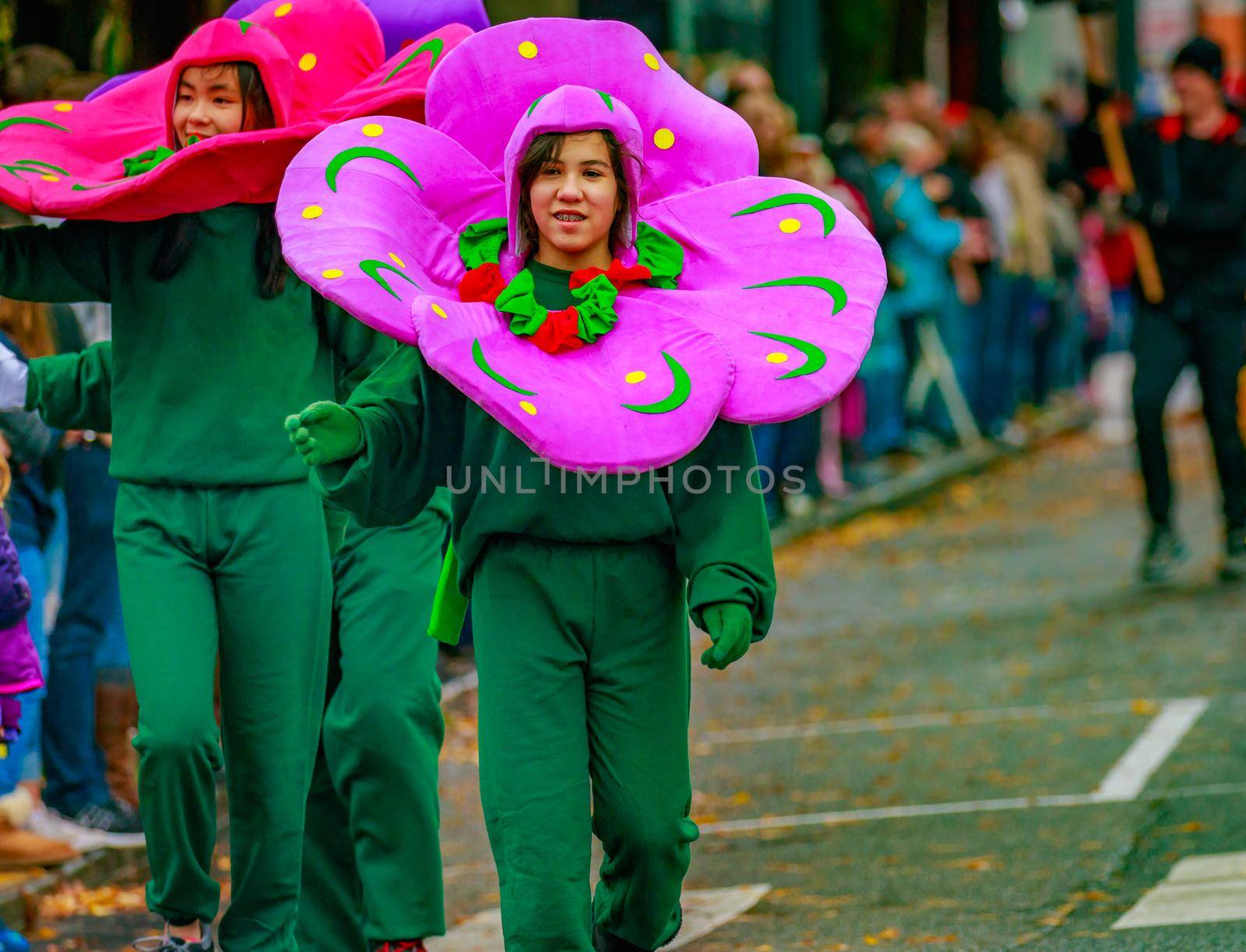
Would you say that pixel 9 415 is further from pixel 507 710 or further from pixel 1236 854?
pixel 1236 854

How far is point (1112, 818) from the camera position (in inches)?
276

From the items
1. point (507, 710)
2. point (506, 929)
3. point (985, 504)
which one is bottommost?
point (985, 504)

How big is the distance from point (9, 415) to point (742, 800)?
9.22ft

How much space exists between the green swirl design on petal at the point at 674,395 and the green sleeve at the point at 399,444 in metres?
0.40

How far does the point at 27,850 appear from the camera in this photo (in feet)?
21.7

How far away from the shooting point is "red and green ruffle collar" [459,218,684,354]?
4.44 meters

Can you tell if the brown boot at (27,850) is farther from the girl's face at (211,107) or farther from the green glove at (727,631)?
the green glove at (727,631)

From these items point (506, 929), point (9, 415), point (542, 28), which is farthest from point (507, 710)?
point (9, 415)

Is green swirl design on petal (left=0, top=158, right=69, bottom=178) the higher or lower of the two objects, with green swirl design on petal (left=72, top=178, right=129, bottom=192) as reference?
higher

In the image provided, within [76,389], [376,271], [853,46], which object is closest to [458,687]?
[76,389]

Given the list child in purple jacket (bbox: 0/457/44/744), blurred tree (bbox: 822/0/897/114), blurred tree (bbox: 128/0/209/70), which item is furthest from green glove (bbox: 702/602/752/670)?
blurred tree (bbox: 822/0/897/114)

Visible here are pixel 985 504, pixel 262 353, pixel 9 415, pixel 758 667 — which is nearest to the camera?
pixel 262 353

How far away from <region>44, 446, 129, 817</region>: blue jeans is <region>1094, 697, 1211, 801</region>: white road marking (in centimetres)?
321

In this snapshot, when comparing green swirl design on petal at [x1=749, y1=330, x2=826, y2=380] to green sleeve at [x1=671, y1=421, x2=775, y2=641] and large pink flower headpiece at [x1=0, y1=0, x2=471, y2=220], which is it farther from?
large pink flower headpiece at [x1=0, y1=0, x2=471, y2=220]
